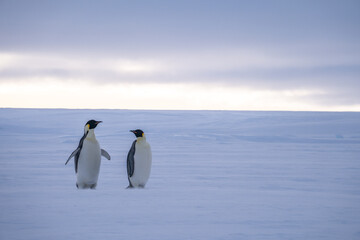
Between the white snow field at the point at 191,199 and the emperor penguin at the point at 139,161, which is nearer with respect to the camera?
the white snow field at the point at 191,199

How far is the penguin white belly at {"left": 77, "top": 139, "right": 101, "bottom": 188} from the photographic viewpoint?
5312mm

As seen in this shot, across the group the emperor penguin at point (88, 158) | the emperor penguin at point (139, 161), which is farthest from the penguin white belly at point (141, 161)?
the emperor penguin at point (88, 158)

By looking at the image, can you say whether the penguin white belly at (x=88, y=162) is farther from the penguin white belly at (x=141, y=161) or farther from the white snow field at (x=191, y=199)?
the penguin white belly at (x=141, y=161)

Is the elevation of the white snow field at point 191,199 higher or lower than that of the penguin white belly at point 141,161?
lower

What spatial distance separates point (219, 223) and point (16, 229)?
135 cm

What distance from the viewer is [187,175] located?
651 centimetres

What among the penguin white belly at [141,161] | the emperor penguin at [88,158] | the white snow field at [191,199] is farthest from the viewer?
the penguin white belly at [141,161]

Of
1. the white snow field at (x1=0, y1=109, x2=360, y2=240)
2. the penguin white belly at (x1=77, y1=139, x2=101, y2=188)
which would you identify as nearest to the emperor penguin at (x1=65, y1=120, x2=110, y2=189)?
the penguin white belly at (x1=77, y1=139, x2=101, y2=188)

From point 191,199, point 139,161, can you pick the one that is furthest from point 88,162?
point 191,199

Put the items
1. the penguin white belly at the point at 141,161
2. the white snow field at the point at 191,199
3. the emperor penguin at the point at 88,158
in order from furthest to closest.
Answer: the penguin white belly at the point at 141,161
the emperor penguin at the point at 88,158
the white snow field at the point at 191,199

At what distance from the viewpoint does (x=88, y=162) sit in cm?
532

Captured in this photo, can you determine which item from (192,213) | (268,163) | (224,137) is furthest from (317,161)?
(224,137)

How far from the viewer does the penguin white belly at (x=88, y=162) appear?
17.4 feet

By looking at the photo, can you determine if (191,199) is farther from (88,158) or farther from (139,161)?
(88,158)
